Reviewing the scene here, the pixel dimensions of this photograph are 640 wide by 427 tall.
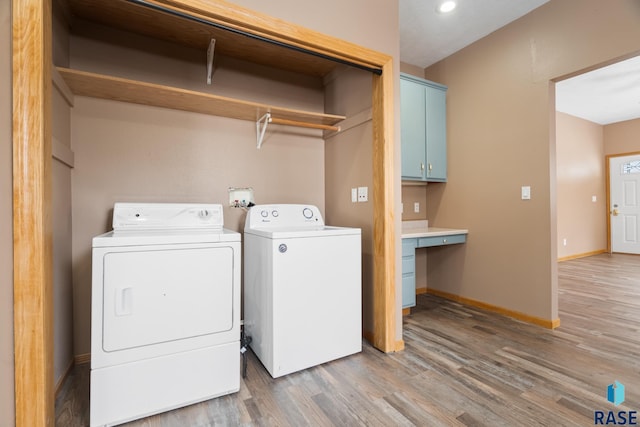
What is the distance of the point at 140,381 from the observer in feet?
4.63

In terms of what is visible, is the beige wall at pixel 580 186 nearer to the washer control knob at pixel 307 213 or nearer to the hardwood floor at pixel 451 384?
the hardwood floor at pixel 451 384

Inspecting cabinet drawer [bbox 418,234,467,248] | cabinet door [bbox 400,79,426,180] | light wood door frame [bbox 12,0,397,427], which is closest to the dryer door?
light wood door frame [bbox 12,0,397,427]

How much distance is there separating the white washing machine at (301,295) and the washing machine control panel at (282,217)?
0.04 ft

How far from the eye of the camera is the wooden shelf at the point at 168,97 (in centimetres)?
173

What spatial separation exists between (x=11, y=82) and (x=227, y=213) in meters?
1.43

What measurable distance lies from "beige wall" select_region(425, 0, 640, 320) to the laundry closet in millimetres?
1488

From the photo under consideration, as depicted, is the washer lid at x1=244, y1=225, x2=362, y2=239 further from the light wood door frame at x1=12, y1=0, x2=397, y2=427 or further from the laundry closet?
the light wood door frame at x1=12, y1=0, x2=397, y2=427

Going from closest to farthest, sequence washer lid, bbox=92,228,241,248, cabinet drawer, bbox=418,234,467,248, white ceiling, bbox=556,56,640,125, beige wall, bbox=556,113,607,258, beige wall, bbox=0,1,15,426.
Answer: beige wall, bbox=0,1,15,426 → washer lid, bbox=92,228,241,248 → cabinet drawer, bbox=418,234,467,248 → white ceiling, bbox=556,56,640,125 → beige wall, bbox=556,113,607,258

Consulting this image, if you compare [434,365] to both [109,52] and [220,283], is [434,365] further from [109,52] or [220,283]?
[109,52]

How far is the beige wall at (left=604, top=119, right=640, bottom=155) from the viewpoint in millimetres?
5633

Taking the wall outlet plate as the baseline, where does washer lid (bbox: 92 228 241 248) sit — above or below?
below

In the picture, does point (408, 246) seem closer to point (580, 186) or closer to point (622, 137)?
point (580, 186)

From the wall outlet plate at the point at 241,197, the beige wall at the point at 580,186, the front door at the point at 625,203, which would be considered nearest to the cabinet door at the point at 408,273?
the wall outlet plate at the point at 241,197

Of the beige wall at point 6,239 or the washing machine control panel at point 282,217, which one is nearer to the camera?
the beige wall at point 6,239
